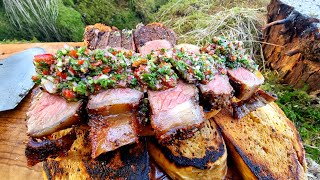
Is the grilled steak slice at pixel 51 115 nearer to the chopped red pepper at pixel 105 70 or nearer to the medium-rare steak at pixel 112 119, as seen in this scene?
the medium-rare steak at pixel 112 119

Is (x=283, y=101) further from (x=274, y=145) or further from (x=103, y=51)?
(x=103, y=51)

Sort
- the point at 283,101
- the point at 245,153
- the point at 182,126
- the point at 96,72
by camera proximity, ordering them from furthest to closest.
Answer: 1. the point at 283,101
2. the point at 245,153
3. the point at 96,72
4. the point at 182,126

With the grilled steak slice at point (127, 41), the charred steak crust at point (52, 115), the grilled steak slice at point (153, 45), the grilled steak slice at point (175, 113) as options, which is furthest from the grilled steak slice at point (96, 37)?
the grilled steak slice at point (175, 113)

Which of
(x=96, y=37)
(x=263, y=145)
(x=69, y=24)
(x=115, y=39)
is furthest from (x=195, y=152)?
(x=69, y=24)

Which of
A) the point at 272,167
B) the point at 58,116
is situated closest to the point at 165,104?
the point at 58,116

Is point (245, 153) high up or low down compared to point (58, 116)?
down

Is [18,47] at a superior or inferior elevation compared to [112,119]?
inferior

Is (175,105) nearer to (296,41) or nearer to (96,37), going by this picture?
(96,37)
